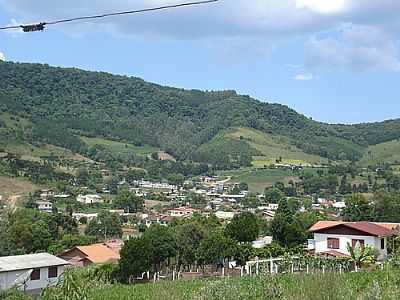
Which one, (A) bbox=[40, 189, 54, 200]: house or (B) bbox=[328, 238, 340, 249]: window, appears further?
(A) bbox=[40, 189, 54, 200]: house

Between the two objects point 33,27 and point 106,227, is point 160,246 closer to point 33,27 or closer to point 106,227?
point 106,227

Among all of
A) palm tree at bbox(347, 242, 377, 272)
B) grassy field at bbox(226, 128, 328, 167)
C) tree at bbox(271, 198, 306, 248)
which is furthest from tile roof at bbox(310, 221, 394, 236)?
grassy field at bbox(226, 128, 328, 167)

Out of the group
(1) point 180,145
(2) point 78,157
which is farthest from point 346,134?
(2) point 78,157

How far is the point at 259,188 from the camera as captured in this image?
4353 inches

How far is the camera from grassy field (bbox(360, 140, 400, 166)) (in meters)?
123

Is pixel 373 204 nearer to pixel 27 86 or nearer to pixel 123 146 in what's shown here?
pixel 123 146

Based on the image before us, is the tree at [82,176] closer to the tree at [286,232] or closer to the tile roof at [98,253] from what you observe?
the tile roof at [98,253]

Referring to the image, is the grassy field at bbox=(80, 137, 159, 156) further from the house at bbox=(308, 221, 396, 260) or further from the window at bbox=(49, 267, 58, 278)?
the window at bbox=(49, 267, 58, 278)

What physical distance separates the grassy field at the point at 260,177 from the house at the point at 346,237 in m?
72.7

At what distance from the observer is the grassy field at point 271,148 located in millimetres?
129125

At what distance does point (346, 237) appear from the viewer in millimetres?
34312

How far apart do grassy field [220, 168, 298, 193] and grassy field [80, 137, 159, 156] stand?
23.6 metres

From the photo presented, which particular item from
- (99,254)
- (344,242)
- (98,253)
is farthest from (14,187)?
(344,242)

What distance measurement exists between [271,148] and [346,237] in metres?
105
